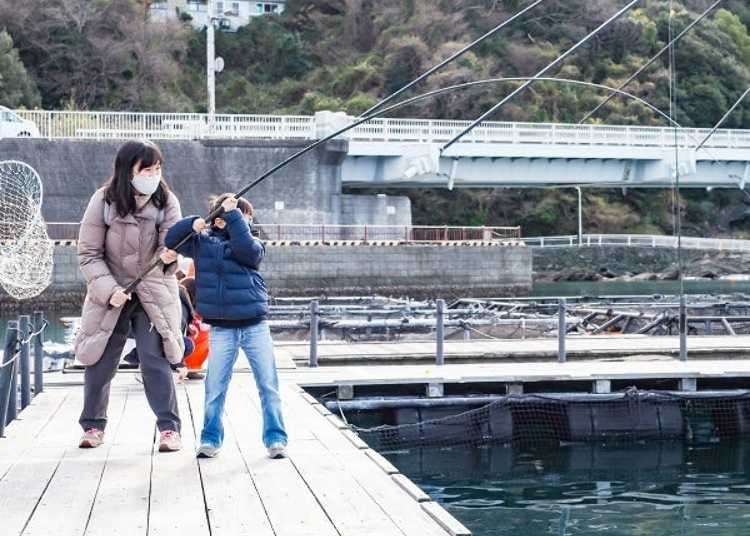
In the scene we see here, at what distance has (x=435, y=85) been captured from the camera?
68.2m

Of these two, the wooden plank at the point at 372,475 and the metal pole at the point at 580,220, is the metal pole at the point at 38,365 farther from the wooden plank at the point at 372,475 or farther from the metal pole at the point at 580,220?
the metal pole at the point at 580,220

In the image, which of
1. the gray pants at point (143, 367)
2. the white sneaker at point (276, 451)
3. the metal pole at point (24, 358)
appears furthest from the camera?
the metal pole at point (24, 358)

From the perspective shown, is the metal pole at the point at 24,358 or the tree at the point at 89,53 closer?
the metal pole at the point at 24,358

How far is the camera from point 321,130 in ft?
151

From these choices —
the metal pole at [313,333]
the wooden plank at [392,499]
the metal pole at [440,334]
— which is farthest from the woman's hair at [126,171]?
the metal pole at [440,334]

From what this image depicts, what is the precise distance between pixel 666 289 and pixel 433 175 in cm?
1206

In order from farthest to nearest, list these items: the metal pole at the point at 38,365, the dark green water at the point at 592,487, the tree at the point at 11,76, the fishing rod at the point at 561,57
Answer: the tree at the point at 11,76, the fishing rod at the point at 561,57, the metal pole at the point at 38,365, the dark green water at the point at 592,487

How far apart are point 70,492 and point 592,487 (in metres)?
6.58

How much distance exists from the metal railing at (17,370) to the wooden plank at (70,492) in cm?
44

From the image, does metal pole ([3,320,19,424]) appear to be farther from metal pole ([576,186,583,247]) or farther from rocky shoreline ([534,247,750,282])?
metal pole ([576,186,583,247])

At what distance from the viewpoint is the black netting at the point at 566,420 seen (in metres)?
13.1

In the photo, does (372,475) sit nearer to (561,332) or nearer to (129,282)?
(129,282)

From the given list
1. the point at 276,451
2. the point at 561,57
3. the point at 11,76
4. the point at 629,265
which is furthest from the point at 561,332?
the point at 629,265

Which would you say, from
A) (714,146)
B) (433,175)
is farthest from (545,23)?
(433,175)
